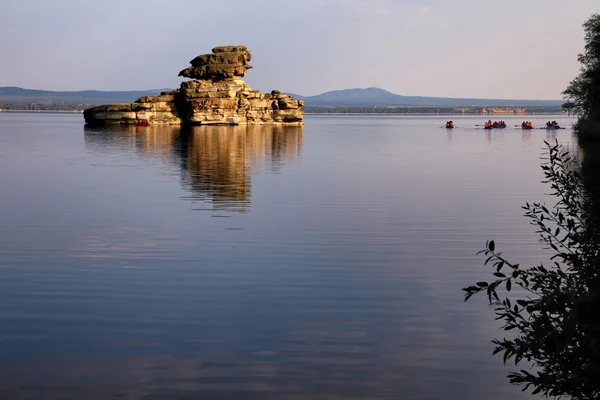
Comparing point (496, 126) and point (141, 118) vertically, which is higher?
point (141, 118)

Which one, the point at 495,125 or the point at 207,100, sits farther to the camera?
the point at 495,125

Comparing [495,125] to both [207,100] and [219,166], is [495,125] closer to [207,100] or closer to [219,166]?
[207,100]

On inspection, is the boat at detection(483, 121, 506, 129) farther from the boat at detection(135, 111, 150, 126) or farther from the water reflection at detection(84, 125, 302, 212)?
the water reflection at detection(84, 125, 302, 212)

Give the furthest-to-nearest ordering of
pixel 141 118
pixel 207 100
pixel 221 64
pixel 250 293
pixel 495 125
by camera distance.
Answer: pixel 495 125
pixel 141 118
pixel 221 64
pixel 207 100
pixel 250 293

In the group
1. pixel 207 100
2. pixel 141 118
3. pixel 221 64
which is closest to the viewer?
pixel 207 100

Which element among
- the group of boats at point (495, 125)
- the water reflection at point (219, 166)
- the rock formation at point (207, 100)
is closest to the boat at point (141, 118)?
the rock formation at point (207, 100)

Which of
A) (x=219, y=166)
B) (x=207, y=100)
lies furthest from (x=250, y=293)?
(x=207, y=100)

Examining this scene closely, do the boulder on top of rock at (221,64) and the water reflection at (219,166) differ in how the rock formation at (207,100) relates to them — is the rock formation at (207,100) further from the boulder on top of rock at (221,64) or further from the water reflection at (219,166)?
the water reflection at (219,166)

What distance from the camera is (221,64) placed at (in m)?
156

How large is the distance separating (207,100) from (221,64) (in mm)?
10801

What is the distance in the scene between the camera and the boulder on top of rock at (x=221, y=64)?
156250 millimetres

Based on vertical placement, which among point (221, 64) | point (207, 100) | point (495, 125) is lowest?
point (495, 125)

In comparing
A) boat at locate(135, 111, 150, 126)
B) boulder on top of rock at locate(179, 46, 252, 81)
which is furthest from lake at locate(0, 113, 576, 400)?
boat at locate(135, 111, 150, 126)

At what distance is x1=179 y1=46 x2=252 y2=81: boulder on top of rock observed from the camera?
15625 cm
